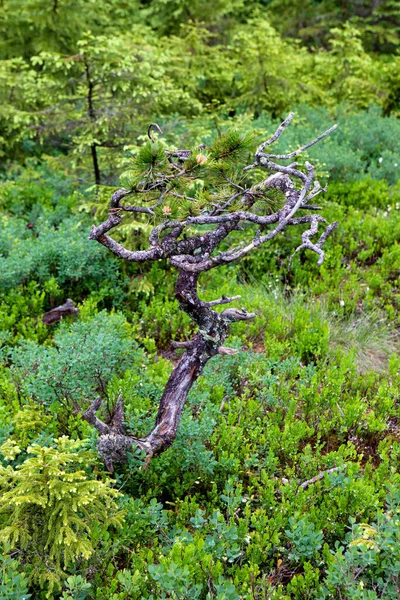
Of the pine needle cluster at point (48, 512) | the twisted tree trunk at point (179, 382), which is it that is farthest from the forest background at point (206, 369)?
the twisted tree trunk at point (179, 382)

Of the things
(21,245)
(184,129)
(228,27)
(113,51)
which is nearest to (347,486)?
(21,245)

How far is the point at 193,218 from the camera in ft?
11.7

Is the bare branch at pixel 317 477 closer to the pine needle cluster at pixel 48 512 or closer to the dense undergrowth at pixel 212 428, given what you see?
the dense undergrowth at pixel 212 428

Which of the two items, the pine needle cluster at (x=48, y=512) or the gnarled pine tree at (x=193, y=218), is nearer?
the pine needle cluster at (x=48, y=512)

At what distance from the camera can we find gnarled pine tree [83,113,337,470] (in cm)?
371

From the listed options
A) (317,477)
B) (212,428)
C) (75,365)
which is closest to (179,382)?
(212,428)

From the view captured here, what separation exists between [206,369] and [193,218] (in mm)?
2263

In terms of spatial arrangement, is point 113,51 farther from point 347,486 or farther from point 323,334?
point 347,486

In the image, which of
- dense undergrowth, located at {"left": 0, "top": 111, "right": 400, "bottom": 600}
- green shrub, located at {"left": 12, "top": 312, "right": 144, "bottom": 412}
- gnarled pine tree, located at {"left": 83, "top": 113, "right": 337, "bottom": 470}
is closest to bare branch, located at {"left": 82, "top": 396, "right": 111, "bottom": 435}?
gnarled pine tree, located at {"left": 83, "top": 113, "right": 337, "bottom": 470}

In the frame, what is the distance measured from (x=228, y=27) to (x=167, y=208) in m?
12.1

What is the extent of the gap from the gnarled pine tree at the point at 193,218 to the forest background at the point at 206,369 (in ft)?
0.51

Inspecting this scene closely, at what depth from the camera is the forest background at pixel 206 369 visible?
3518 mm

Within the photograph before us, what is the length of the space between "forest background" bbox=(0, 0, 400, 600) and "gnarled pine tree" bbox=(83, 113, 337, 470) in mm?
154

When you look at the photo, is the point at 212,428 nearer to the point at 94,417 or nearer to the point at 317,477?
the point at 317,477
